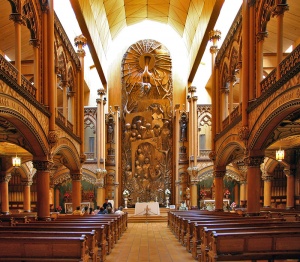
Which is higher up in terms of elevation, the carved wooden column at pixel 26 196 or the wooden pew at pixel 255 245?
the wooden pew at pixel 255 245

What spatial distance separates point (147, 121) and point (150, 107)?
135cm

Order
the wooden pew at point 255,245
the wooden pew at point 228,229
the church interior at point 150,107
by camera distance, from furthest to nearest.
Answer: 1. the church interior at point 150,107
2. the wooden pew at point 228,229
3. the wooden pew at point 255,245

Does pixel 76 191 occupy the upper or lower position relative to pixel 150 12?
lower

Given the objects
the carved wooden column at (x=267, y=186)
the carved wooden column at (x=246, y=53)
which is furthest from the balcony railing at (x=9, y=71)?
the carved wooden column at (x=267, y=186)

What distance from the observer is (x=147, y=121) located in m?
34.5

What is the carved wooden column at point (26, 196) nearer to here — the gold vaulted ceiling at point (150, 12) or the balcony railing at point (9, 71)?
the gold vaulted ceiling at point (150, 12)

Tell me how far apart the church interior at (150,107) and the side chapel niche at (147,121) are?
0.09 m

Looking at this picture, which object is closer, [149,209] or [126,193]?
[149,209]

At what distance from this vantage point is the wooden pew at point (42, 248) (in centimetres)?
761

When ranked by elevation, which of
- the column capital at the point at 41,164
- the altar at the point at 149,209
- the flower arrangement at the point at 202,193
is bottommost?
the altar at the point at 149,209

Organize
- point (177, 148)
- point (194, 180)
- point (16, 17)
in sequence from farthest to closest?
point (177, 148) < point (194, 180) < point (16, 17)

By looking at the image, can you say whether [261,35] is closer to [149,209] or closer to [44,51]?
[44,51]

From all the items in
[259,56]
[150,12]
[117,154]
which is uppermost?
[150,12]

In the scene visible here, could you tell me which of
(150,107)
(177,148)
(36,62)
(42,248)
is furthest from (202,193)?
(42,248)
